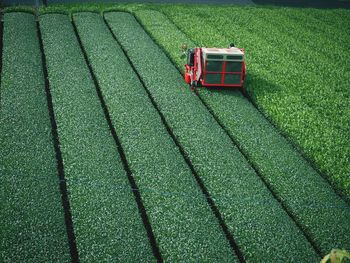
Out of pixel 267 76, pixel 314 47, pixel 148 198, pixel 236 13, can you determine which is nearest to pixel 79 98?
pixel 148 198

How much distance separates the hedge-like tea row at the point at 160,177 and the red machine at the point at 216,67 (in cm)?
218

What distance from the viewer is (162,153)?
10891mm

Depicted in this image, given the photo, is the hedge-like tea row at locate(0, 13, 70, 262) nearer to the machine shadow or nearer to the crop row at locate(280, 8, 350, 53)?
the machine shadow

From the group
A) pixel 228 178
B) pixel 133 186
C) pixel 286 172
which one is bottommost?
pixel 133 186

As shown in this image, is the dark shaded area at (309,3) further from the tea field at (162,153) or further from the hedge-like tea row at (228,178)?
the hedge-like tea row at (228,178)

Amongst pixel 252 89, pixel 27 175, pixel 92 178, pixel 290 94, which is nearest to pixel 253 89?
pixel 252 89

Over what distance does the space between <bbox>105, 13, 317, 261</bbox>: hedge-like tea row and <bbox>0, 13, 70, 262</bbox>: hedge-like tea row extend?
12.4ft

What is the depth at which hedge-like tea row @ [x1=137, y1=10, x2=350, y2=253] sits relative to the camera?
28.9 feet

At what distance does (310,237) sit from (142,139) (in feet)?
17.6

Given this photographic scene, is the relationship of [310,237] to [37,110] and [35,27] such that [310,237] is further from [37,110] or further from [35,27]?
[35,27]

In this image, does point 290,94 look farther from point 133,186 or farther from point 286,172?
point 133,186

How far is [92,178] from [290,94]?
8.89 meters

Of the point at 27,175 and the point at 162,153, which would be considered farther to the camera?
the point at 162,153

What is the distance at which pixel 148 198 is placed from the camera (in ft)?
30.5
